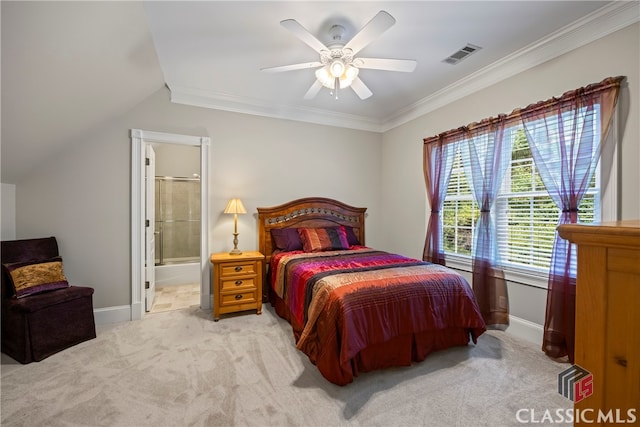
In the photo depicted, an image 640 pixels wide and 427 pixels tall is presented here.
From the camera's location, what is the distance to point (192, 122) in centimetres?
337

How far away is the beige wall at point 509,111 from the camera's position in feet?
6.47

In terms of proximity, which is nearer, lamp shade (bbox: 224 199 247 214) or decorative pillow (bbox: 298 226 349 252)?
lamp shade (bbox: 224 199 247 214)

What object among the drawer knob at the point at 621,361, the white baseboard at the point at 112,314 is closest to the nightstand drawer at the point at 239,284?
the white baseboard at the point at 112,314

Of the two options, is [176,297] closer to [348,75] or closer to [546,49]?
[348,75]

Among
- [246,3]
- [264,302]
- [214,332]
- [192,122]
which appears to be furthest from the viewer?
[264,302]

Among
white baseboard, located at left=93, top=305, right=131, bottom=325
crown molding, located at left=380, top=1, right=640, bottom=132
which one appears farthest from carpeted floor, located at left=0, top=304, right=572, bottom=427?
crown molding, located at left=380, top=1, right=640, bottom=132

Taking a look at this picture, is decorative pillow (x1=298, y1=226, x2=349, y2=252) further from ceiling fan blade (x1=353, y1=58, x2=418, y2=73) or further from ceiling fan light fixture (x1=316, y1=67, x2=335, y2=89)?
ceiling fan blade (x1=353, y1=58, x2=418, y2=73)

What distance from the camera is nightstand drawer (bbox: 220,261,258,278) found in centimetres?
305

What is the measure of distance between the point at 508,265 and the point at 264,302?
2.86 metres

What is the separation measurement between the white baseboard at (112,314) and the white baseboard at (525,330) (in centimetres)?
405

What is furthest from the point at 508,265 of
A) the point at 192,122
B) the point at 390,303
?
the point at 192,122

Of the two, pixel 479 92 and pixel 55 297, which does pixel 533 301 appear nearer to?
pixel 479 92

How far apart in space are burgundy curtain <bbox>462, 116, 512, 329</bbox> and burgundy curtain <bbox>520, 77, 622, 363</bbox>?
383 mm

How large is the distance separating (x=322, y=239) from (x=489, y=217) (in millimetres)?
1902
